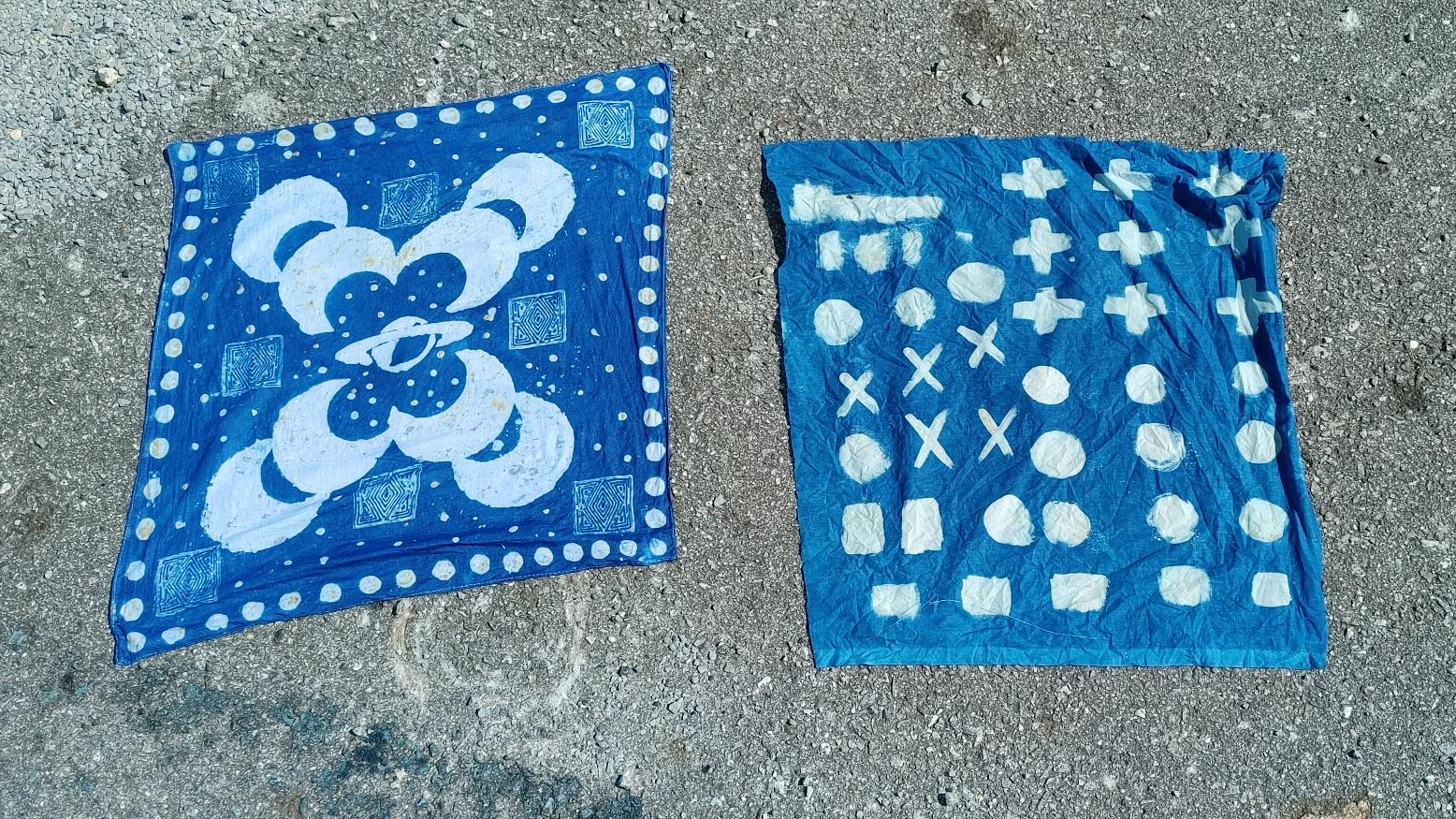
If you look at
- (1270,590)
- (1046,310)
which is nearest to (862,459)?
(1046,310)

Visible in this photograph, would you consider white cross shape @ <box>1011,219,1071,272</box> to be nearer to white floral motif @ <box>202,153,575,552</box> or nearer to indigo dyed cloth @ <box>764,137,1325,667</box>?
indigo dyed cloth @ <box>764,137,1325,667</box>

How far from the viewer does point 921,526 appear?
2.27 metres

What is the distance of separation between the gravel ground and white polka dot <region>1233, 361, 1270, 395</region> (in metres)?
0.13

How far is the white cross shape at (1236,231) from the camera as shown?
2.45 m

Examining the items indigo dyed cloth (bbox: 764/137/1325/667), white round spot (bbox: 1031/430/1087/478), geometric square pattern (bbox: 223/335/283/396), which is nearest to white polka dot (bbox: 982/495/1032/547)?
indigo dyed cloth (bbox: 764/137/1325/667)

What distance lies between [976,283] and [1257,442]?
79cm

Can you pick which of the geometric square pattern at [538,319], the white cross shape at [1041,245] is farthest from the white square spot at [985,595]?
the geometric square pattern at [538,319]

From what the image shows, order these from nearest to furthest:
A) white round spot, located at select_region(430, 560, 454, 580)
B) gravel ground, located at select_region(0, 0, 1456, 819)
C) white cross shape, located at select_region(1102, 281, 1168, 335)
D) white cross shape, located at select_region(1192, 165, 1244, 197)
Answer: gravel ground, located at select_region(0, 0, 1456, 819) → white round spot, located at select_region(430, 560, 454, 580) → white cross shape, located at select_region(1102, 281, 1168, 335) → white cross shape, located at select_region(1192, 165, 1244, 197)

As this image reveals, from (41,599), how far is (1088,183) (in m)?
2.87

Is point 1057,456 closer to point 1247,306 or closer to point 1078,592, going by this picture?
point 1078,592

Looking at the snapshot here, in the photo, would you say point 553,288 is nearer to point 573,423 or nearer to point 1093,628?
point 573,423

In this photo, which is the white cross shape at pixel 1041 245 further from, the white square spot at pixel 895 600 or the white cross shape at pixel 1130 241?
the white square spot at pixel 895 600

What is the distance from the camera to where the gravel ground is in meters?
2.17

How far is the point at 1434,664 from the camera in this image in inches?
86.5
